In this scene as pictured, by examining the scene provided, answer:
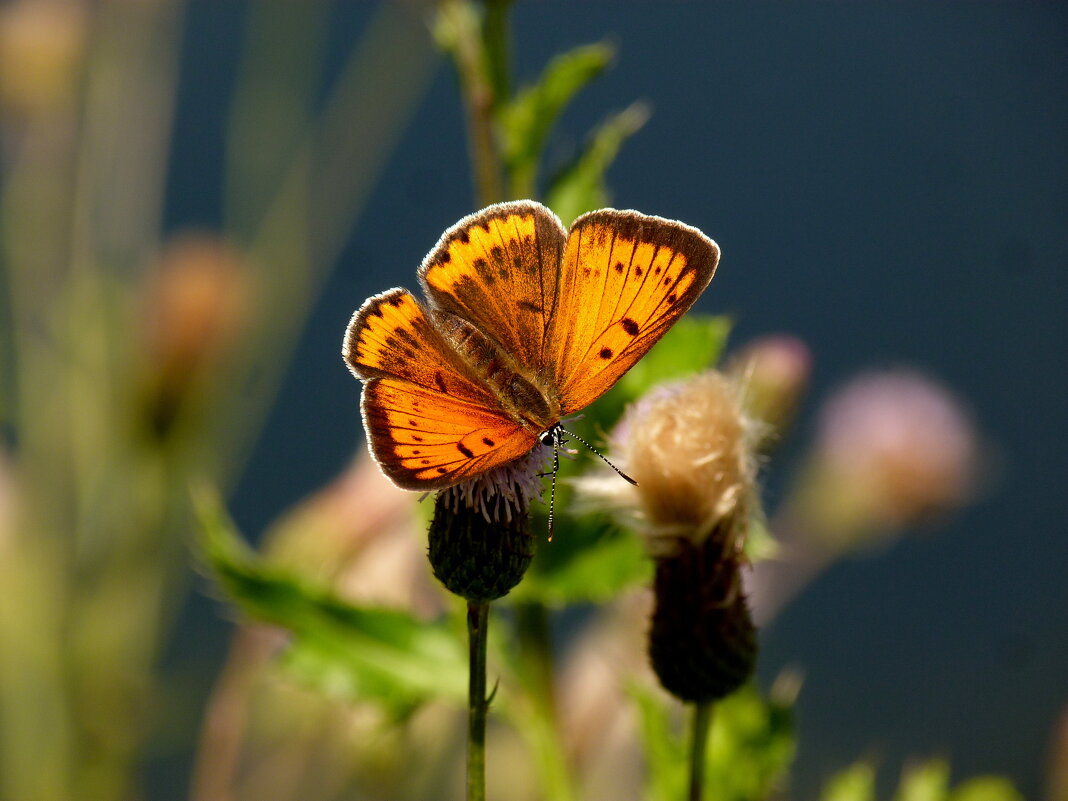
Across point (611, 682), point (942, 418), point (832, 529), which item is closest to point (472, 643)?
point (611, 682)

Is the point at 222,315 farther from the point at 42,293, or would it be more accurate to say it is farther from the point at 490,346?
the point at 490,346

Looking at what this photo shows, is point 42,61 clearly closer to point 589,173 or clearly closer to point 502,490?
point 589,173

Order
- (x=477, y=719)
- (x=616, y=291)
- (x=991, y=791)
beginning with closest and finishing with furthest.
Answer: (x=477, y=719)
(x=616, y=291)
(x=991, y=791)

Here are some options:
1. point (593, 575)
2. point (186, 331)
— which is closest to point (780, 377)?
point (593, 575)

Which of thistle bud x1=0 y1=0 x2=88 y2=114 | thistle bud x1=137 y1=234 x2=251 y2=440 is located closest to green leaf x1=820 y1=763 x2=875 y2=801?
thistle bud x1=137 y1=234 x2=251 y2=440

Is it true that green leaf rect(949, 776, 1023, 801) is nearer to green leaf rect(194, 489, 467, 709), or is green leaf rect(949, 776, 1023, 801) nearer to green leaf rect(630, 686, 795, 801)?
green leaf rect(630, 686, 795, 801)
